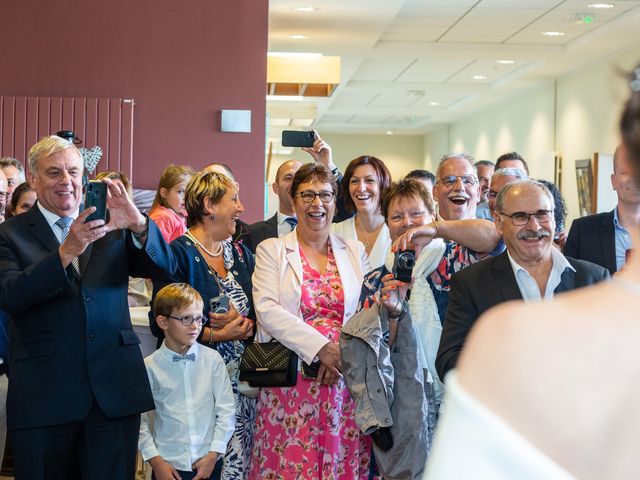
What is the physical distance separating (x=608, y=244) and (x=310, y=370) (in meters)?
1.54

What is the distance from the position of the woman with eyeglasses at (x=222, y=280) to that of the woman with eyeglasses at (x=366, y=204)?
0.61m

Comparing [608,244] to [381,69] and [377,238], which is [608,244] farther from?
[381,69]

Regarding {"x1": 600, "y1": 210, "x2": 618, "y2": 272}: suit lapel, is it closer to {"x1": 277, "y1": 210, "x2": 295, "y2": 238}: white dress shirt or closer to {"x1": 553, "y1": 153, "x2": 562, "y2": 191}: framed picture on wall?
{"x1": 277, "y1": 210, "x2": 295, "y2": 238}: white dress shirt

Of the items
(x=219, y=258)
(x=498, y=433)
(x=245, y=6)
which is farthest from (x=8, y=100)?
(x=498, y=433)

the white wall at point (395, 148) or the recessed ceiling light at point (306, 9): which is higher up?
the white wall at point (395, 148)

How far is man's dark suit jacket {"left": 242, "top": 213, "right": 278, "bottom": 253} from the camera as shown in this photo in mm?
4676

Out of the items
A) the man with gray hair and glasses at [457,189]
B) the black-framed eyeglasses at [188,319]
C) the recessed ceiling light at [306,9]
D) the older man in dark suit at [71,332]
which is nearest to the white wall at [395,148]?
the recessed ceiling light at [306,9]

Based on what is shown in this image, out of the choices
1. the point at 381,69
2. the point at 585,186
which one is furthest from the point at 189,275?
the point at 381,69

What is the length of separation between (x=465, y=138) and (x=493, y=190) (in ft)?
48.7

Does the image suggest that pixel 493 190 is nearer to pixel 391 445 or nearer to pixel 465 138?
pixel 391 445

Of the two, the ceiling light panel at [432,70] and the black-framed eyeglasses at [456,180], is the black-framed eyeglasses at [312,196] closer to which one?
the black-framed eyeglasses at [456,180]

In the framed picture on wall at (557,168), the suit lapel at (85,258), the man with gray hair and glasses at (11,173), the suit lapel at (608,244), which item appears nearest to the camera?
the suit lapel at (85,258)

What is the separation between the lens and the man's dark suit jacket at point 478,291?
2.96 meters

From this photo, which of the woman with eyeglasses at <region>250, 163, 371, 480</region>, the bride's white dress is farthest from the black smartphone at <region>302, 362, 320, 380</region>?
the bride's white dress
